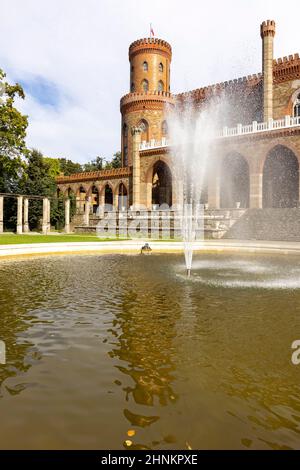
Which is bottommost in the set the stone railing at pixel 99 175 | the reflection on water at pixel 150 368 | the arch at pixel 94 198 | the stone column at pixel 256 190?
the reflection on water at pixel 150 368

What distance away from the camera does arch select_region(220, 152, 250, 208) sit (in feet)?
110

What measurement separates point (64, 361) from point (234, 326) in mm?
2692

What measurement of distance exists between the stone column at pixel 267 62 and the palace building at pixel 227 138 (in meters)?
0.08

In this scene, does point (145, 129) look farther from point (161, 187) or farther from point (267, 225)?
point (267, 225)

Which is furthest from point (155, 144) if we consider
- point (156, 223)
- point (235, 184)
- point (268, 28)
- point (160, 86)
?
point (268, 28)

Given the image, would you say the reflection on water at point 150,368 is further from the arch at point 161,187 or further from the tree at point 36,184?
the arch at point 161,187

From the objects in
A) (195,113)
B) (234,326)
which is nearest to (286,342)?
(234,326)

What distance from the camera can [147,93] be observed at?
132ft

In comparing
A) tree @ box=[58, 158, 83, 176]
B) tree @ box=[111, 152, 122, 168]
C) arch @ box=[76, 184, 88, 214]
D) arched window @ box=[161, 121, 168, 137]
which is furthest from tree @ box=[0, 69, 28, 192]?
tree @ box=[58, 158, 83, 176]

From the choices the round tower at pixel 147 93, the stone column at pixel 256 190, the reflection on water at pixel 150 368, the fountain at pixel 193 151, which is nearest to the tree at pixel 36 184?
the round tower at pixel 147 93

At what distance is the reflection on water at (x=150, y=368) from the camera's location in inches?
115

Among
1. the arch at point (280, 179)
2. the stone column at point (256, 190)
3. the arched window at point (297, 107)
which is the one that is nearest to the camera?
the stone column at point (256, 190)

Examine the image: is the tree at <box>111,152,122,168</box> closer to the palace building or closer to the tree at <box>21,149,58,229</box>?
the palace building
